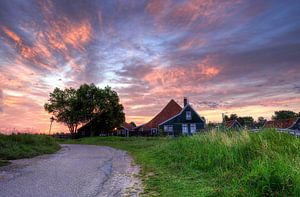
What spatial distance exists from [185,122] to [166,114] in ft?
20.2

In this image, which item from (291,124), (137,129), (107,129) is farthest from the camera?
(107,129)

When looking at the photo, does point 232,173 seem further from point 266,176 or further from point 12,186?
point 12,186

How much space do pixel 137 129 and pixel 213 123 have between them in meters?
57.4

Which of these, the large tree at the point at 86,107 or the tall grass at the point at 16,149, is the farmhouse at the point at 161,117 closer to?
the large tree at the point at 86,107

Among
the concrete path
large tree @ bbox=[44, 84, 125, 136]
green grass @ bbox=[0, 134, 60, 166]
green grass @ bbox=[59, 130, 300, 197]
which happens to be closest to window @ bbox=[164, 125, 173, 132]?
large tree @ bbox=[44, 84, 125, 136]

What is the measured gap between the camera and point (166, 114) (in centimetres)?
6875

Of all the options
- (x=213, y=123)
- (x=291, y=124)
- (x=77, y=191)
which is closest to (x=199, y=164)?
(x=77, y=191)

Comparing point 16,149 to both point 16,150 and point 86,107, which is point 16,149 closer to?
point 16,150

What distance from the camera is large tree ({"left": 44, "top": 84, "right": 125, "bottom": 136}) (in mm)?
80438

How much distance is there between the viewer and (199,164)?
41.7 ft

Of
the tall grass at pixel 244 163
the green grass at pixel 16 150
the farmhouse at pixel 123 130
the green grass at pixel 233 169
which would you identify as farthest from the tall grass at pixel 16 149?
the farmhouse at pixel 123 130

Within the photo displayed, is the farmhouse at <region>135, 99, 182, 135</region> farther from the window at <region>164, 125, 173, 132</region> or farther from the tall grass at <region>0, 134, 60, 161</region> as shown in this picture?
the tall grass at <region>0, 134, 60, 161</region>

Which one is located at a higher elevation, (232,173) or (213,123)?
(213,123)

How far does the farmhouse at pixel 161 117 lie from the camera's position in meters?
68.1
